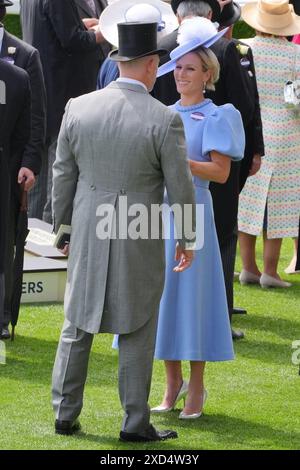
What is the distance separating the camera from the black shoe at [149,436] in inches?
230

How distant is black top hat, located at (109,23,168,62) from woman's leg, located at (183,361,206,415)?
1505mm

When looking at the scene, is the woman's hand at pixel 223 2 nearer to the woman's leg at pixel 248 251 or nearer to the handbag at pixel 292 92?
the handbag at pixel 292 92

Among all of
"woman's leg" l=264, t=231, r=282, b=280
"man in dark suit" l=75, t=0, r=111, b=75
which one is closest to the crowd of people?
"woman's leg" l=264, t=231, r=282, b=280

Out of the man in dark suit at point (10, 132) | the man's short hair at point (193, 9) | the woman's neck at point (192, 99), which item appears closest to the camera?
the woman's neck at point (192, 99)

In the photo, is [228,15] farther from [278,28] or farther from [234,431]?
[234,431]

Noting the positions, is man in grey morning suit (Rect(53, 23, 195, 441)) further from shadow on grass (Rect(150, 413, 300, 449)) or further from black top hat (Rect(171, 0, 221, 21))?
black top hat (Rect(171, 0, 221, 21))

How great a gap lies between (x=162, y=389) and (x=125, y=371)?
1.18 meters

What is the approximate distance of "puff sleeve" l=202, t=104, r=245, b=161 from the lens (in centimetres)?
625

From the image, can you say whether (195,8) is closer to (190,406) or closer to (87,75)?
(190,406)

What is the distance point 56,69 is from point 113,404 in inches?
174

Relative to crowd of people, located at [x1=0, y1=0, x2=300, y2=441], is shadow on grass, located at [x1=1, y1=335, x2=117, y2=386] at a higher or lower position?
lower

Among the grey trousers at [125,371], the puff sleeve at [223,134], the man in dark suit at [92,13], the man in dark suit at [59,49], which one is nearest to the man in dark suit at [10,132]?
the grey trousers at [125,371]

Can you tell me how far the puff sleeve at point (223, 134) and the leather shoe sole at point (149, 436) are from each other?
127 cm

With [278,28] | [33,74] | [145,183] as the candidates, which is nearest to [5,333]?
[33,74]
